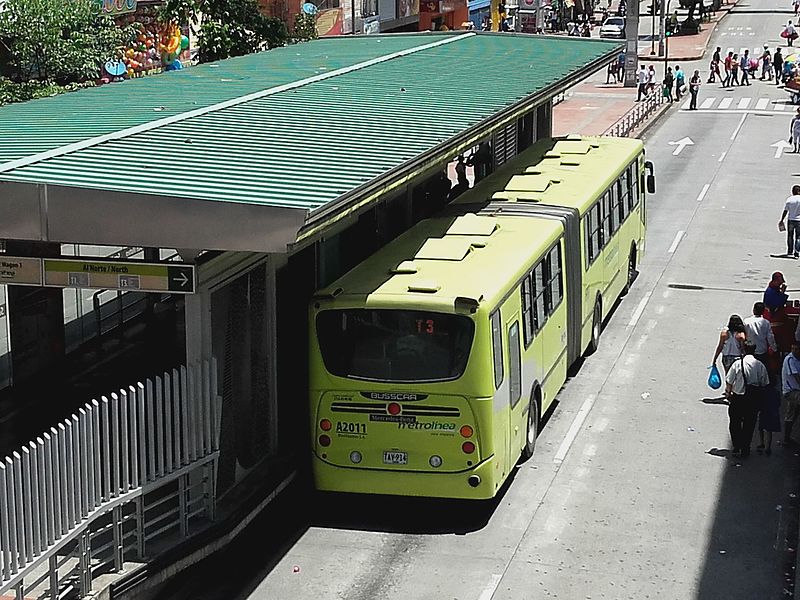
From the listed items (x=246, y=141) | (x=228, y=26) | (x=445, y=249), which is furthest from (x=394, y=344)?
(x=228, y=26)

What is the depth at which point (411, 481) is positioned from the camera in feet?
50.2

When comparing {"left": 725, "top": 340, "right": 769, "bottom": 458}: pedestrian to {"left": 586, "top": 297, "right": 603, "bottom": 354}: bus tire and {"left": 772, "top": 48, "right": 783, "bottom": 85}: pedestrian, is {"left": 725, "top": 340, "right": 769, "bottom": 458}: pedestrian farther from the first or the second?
{"left": 772, "top": 48, "right": 783, "bottom": 85}: pedestrian

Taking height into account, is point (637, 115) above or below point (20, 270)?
below

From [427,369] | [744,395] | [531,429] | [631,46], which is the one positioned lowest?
[531,429]

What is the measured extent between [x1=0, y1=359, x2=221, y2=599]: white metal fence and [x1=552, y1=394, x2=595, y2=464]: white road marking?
5.26 m

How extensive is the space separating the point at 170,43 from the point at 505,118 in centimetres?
2364

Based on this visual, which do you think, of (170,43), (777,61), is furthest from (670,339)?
(777,61)

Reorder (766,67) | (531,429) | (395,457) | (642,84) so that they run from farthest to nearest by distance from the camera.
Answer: (766,67) < (642,84) < (531,429) < (395,457)

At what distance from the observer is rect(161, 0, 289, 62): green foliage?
32.4 m

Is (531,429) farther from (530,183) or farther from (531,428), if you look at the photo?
(530,183)

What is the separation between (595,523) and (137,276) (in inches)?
223

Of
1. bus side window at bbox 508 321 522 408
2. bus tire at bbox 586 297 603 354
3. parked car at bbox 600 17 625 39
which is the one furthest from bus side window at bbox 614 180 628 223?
parked car at bbox 600 17 625 39

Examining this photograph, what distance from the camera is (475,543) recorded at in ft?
49.8

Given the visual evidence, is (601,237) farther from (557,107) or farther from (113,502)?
(557,107)
